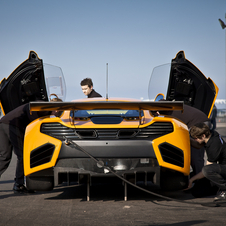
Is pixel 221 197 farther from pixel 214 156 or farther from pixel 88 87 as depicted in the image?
pixel 88 87

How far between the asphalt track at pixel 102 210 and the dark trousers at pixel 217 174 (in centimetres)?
30

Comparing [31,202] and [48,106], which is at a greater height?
[48,106]

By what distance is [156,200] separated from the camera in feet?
14.4

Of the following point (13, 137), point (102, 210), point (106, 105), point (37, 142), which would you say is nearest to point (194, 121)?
point (106, 105)

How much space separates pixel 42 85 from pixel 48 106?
1.99 m

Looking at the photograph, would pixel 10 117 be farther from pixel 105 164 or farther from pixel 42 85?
pixel 105 164

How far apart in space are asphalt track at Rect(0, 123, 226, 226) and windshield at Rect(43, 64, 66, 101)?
1885 millimetres

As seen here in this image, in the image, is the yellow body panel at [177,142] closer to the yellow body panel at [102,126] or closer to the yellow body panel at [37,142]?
the yellow body panel at [102,126]

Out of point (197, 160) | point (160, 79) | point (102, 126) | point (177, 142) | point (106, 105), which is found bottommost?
point (197, 160)

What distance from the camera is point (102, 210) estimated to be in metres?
3.79

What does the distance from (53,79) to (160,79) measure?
194 centimetres

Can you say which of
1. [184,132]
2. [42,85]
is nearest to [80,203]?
[184,132]

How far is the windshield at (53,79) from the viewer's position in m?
5.92

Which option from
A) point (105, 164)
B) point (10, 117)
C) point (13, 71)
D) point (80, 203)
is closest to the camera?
point (105, 164)
